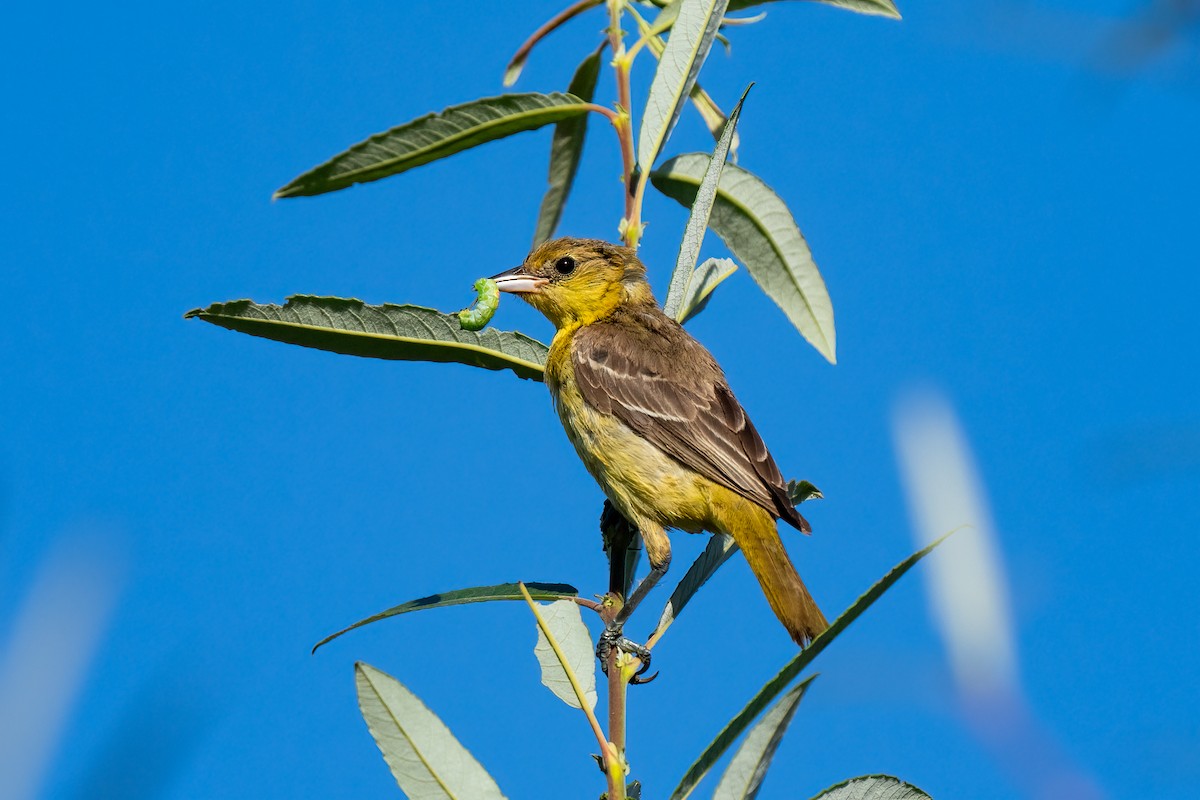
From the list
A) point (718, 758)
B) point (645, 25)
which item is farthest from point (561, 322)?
point (718, 758)

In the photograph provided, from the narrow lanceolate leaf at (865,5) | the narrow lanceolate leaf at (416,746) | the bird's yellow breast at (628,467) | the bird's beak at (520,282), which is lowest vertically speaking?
the narrow lanceolate leaf at (416,746)

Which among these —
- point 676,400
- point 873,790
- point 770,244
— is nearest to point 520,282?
point 676,400

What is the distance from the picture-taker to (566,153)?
428 centimetres

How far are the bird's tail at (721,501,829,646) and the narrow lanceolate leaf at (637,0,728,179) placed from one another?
134 centimetres

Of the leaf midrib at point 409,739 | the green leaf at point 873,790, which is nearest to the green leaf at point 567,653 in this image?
the leaf midrib at point 409,739

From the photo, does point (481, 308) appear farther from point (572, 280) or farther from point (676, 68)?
point (572, 280)

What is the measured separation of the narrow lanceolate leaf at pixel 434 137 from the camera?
3.18 metres

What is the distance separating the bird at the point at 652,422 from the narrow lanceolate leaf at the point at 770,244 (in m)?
0.80

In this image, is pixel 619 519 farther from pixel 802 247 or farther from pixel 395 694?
pixel 395 694

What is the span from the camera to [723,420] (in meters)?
4.93

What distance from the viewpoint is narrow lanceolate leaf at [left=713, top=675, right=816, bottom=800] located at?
249 centimetres

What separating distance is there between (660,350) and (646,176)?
68.0 inches

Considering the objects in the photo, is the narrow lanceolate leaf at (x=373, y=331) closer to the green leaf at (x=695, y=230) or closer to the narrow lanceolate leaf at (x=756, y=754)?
the green leaf at (x=695, y=230)

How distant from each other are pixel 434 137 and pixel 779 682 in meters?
1.77
